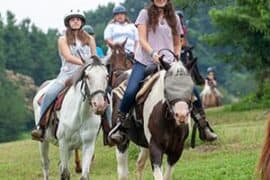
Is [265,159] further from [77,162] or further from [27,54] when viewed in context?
[27,54]

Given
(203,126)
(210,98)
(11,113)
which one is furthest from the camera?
(11,113)

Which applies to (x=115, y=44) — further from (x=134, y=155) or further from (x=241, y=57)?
(x=241, y=57)

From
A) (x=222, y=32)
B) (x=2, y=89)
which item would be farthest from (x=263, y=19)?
(x=2, y=89)

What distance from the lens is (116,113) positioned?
38.2ft

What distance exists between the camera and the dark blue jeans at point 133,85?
415 inches

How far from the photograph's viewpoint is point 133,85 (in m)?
10.6

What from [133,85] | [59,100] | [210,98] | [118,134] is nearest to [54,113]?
[59,100]

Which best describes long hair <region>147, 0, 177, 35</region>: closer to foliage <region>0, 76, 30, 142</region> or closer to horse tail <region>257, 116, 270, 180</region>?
horse tail <region>257, 116, 270, 180</region>

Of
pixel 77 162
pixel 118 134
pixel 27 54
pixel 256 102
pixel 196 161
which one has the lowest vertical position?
pixel 27 54

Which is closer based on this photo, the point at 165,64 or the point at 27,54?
the point at 165,64

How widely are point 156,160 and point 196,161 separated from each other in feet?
20.6

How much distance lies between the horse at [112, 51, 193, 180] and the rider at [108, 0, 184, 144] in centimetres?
21

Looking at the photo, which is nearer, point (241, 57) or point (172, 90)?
point (172, 90)

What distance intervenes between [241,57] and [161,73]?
20.9 m
